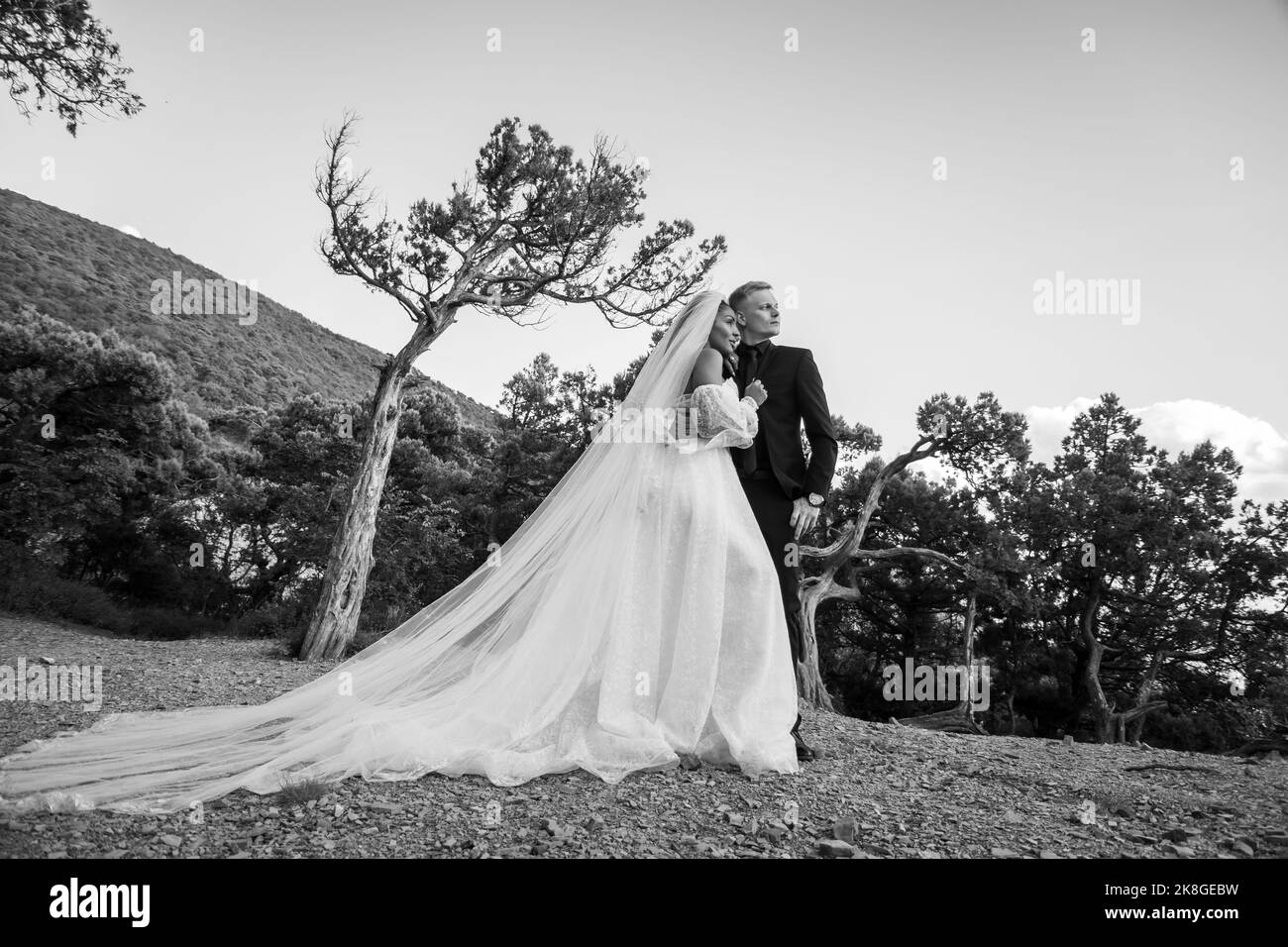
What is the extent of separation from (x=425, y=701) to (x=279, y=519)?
14.2 meters

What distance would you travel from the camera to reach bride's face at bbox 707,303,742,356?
15.3 ft

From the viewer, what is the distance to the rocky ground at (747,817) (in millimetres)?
2559

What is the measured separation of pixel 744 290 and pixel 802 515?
1.65 meters

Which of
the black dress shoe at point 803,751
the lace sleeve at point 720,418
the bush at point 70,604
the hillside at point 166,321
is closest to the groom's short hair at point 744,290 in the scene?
the lace sleeve at point 720,418

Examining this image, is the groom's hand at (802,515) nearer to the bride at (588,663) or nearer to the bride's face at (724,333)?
the bride at (588,663)

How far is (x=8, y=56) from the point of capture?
853 centimetres

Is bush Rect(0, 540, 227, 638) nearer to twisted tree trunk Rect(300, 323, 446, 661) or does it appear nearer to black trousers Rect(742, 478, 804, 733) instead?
twisted tree trunk Rect(300, 323, 446, 661)

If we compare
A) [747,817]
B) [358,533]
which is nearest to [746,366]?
[747,817]

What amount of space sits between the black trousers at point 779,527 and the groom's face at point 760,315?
3.48 feet

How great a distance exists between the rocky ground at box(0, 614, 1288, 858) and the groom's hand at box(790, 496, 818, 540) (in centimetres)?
144

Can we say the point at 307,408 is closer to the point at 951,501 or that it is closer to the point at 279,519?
the point at 279,519

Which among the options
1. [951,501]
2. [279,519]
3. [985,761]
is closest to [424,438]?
[279,519]

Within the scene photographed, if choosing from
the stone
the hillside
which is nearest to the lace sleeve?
the stone
